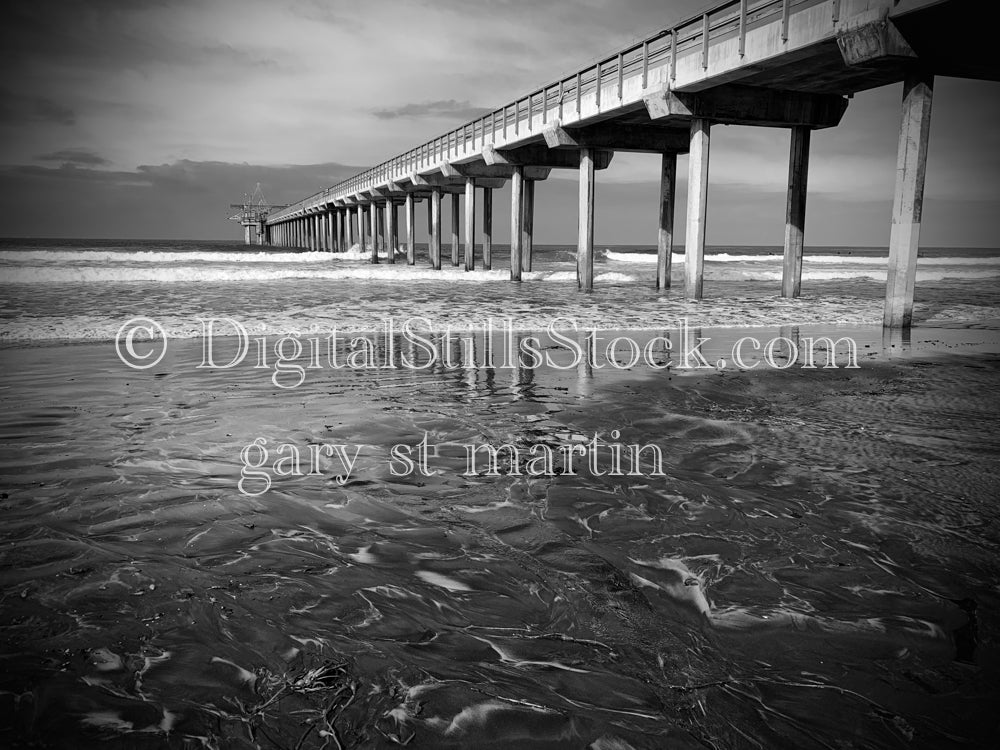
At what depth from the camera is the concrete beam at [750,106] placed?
16.0 meters

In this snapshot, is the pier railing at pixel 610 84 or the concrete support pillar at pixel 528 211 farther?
the concrete support pillar at pixel 528 211

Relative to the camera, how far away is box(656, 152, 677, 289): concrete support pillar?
21.8 metres

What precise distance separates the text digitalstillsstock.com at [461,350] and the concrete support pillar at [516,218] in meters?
15.0

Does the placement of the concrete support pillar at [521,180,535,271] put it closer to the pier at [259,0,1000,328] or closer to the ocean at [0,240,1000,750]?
the pier at [259,0,1000,328]

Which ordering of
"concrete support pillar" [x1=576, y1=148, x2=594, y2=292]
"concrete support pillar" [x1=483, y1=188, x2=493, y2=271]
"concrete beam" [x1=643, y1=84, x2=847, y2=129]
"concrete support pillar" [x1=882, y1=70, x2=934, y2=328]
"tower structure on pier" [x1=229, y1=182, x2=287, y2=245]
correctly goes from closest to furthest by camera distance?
"concrete support pillar" [x1=882, y1=70, x2=934, y2=328], "concrete beam" [x1=643, y1=84, x2=847, y2=129], "concrete support pillar" [x1=576, y1=148, x2=594, y2=292], "concrete support pillar" [x1=483, y1=188, x2=493, y2=271], "tower structure on pier" [x1=229, y1=182, x2=287, y2=245]

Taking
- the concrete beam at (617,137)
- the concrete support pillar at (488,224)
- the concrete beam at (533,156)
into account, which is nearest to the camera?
the concrete beam at (617,137)

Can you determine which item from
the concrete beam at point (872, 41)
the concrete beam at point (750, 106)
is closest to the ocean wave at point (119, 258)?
the concrete beam at point (750, 106)

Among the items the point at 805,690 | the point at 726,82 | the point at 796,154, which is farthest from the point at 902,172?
the point at 805,690

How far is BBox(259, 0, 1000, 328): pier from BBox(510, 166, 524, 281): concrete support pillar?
6cm

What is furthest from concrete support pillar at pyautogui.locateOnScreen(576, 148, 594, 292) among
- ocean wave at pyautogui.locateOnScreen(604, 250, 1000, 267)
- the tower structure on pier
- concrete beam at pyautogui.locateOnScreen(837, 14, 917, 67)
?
the tower structure on pier

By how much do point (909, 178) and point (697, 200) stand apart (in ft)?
18.7

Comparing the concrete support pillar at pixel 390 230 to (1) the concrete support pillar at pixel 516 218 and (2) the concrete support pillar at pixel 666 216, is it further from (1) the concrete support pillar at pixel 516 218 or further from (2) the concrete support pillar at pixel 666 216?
(2) the concrete support pillar at pixel 666 216

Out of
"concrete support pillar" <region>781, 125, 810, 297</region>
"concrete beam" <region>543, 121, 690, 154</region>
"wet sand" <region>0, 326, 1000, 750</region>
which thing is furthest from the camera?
"concrete beam" <region>543, 121, 690, 154</region>

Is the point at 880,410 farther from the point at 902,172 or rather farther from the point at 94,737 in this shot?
the point at 902,172
